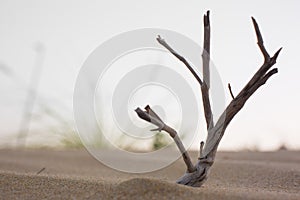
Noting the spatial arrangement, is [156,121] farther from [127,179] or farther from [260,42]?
[127,179]

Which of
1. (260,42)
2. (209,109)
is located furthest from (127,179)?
(260,42)

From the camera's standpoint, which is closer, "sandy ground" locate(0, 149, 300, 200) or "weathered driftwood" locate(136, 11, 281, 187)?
"sandy ground" locate(0, 149, 300, 200)

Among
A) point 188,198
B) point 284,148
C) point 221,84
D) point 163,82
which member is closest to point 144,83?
point 163,82

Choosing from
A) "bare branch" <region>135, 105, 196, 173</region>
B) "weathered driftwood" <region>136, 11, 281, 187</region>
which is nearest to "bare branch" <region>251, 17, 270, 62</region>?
"weathered driftwood" <region>136, 11, 281, 187</region>

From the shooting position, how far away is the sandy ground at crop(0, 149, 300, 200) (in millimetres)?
1455

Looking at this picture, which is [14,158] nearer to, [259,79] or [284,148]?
[259,79]

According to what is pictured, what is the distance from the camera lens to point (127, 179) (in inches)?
80.7

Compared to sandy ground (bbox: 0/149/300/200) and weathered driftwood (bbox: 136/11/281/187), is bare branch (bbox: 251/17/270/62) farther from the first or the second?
sandy ground (bbox: 0/149/300/200)

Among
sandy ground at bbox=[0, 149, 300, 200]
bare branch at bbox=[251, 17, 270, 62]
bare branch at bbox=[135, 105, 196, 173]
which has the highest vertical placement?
bare branch at bbox=[251, 17, 270, 62]

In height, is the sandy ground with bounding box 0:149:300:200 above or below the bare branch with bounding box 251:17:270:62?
below

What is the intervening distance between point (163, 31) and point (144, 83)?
0.24 m

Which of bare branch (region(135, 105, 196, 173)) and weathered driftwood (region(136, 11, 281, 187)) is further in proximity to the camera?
weathered driftwood (region(136, 11, 281, 187))

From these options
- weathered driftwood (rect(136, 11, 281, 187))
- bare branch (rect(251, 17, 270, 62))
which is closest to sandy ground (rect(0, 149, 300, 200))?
weathered driftwood (rect(136, 11, 281, 187))

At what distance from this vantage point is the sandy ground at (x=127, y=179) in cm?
146
